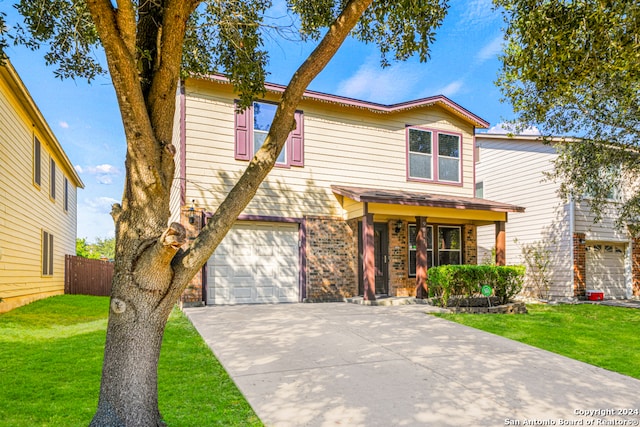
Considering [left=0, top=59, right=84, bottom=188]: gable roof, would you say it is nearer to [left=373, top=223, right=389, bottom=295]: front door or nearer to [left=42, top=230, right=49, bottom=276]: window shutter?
[left=42, top=230, right=49, bottom=276]: window shutter

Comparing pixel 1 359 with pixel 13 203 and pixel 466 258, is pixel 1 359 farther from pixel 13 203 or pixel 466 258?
pixel 466 258

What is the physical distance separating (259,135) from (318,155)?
1729mm

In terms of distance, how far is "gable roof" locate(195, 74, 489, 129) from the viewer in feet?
37.5

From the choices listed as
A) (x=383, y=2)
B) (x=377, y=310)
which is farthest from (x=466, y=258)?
(x=383, y=2)

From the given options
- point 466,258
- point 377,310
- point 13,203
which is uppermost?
point 13,203

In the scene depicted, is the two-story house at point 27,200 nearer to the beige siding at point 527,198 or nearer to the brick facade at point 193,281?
Answer: the brick facade at point 193,281

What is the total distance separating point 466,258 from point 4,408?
484 inches

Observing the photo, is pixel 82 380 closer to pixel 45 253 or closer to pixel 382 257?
pixel 382 257

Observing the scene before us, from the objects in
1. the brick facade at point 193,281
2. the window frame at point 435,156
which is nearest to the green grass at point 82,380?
the brick facade at point 193,281

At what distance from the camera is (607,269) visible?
1562 cm

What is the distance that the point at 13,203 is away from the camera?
34.0 feet

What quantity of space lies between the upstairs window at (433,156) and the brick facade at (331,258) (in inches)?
110

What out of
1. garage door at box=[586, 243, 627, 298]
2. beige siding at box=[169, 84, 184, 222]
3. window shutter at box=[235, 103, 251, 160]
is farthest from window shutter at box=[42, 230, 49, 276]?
garage door at box=[586, 243, 627, 298]

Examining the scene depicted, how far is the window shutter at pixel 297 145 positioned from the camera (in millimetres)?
11391
